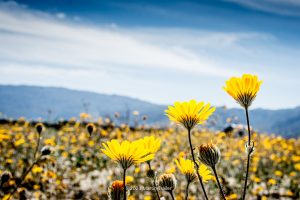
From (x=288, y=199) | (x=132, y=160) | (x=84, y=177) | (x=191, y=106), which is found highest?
(x=191, y=106)

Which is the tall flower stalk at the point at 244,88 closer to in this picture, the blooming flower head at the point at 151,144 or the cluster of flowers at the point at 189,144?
the cluster of flowers at the point at 189,144

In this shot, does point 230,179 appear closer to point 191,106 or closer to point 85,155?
point 85,155

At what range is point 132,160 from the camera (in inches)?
55.0

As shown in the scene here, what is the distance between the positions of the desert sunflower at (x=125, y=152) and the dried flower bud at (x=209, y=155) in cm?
24

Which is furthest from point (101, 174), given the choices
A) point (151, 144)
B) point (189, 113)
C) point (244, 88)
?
point (244, 88)

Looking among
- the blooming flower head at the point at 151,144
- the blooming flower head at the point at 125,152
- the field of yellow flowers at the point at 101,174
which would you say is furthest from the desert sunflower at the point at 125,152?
the field of yellow flowers at the point at 101,174

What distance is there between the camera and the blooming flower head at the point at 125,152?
134 cm

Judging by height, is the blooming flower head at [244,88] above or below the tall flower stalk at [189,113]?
above

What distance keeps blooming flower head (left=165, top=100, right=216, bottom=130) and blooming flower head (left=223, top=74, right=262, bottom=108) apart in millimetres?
153

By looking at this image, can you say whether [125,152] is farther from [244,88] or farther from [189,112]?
[244,88]

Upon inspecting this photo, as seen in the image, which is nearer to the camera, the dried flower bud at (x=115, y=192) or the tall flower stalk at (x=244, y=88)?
the dried flower bud at (x=115, y=192)

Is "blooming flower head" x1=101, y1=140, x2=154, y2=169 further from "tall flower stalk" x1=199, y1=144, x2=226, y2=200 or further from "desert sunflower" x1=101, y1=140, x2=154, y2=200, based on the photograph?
"tall flower stalk" x1=199, y1=144, x2=226, y2=200

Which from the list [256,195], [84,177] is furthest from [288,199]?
[84,177]

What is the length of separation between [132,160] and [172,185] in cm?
27
